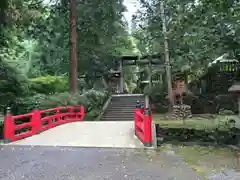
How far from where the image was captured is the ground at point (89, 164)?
3.51 meters

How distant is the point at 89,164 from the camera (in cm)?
409

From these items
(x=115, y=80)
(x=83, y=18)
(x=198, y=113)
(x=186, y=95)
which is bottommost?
(x=198, y=113)

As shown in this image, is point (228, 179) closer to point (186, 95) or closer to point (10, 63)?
point (10, 63)

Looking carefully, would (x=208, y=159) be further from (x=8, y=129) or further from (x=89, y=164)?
(x=8, y=129)

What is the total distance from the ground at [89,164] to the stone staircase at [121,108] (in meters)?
9.34

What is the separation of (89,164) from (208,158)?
2655mm

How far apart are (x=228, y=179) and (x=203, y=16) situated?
190 inches

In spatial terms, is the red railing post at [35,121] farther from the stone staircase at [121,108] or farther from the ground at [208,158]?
the stone staircase at [121,108]

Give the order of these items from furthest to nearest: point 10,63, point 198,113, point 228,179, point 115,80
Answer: point 115,80 < point 198,113 < point 10,63 < point 228,179

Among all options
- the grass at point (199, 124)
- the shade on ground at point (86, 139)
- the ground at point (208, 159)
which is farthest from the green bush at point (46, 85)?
the ground at point (208, 159)

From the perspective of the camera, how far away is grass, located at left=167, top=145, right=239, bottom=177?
162 inches

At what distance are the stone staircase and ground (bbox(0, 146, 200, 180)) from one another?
30.6 ft

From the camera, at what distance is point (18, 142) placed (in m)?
5.90

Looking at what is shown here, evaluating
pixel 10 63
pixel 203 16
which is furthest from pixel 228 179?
pixel 10 63
